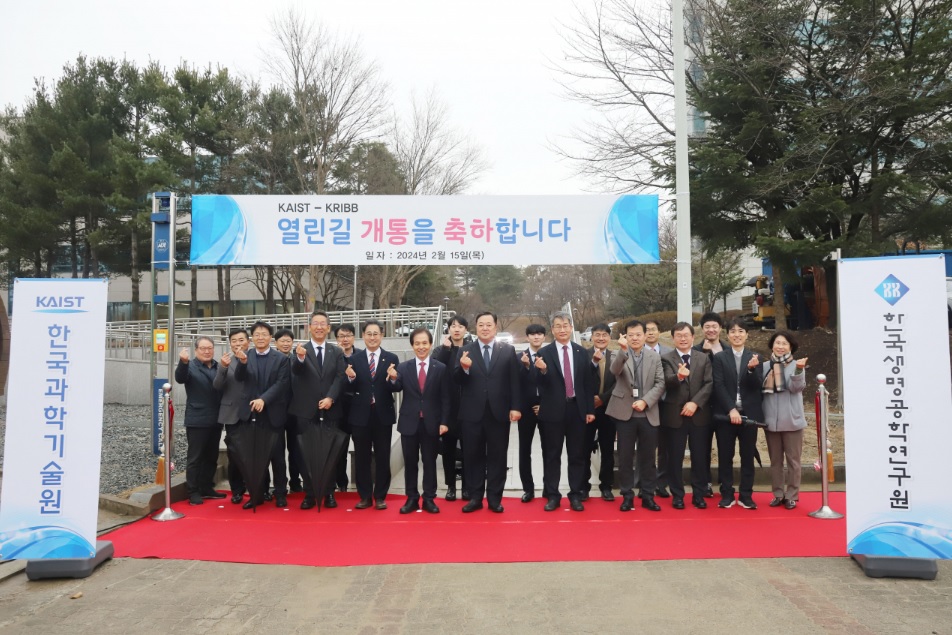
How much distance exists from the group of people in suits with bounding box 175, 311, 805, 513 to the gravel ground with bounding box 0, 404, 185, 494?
1.09m

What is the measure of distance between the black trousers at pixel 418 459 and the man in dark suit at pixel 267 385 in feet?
3.90

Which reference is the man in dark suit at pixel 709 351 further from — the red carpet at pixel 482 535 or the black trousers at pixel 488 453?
the black trousers at pixel 488 453

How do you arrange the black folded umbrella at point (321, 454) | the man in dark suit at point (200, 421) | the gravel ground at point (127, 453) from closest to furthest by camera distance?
the black folded umbrella at point (321, 454), the man in dark suit at point (200, 421), the gravel ground at point (127, 453)

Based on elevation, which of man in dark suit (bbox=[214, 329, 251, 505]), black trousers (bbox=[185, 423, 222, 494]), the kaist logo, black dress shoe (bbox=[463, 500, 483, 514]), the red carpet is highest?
the kaist logo

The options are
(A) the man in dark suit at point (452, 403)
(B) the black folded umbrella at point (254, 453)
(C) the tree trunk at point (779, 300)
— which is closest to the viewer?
(B) the black folded umbrella at point (254, 453)

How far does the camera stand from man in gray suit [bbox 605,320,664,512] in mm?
5785

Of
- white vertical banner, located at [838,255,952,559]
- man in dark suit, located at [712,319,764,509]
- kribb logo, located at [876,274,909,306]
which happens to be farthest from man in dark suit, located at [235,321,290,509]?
kribb logo, located at [876,274,909,306]

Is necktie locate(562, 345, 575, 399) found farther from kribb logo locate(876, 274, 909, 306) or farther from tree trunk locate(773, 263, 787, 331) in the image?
tree trunk locate(773, 263, 787, 331)

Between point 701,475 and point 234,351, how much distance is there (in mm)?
4366

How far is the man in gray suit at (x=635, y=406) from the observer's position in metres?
5.79

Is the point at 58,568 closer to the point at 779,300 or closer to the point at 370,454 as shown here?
the point at 370,454

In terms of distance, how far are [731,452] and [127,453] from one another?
272 inches

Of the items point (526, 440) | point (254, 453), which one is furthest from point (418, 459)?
point (254, 453)

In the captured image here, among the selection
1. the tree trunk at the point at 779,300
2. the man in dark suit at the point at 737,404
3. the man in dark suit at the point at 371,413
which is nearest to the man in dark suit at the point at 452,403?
the man in dark suit at the point at 371,413
